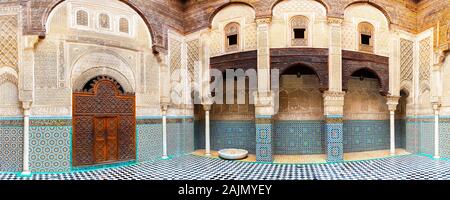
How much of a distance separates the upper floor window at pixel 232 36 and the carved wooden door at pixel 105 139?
3346 millimetres

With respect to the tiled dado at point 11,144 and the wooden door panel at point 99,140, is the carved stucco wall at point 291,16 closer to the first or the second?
the wooden door panel at point 99,140

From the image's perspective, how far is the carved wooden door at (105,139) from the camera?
5562mm

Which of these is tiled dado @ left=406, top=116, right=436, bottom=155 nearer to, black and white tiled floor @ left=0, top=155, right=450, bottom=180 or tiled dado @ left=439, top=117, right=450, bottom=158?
tiled dado @ left=439, top=117, right=450, bottom=158

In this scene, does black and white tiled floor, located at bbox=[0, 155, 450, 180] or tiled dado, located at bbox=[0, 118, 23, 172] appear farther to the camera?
tiled dado, located at bbox=[0, 118, 23, 172]

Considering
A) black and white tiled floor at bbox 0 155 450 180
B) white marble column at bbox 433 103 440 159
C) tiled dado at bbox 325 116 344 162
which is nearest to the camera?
black and white tiled floor at bbox 0 155 450 180

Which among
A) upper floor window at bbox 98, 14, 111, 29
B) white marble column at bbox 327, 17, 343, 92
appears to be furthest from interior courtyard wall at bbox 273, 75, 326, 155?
upper floor window at bbox 98, 14, 111, 29

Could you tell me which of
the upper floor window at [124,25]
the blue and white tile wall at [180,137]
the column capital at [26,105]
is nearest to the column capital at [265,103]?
the blue and white tile wall at [180,137]

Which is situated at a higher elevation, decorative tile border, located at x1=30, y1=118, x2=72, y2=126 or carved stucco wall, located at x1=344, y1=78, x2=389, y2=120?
carved stucco wall, located at x1=344, y1=78, x2=389, y2=120

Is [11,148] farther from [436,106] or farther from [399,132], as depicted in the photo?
[399,132]

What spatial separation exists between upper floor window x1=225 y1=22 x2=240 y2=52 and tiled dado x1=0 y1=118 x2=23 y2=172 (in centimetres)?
485

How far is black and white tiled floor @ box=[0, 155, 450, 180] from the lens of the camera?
4809 mm

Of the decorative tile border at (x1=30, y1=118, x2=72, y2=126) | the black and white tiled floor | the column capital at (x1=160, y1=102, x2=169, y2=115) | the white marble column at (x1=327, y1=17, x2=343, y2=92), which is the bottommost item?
the black and white tiled floor

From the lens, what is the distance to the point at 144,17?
6.37 m

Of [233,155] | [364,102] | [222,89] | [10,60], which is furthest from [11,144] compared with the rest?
[364,102]
